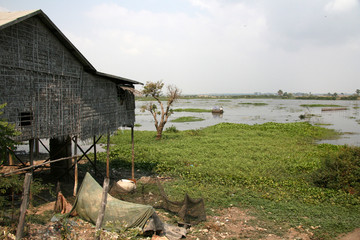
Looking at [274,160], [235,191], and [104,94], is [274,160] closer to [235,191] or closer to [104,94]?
[235,191]

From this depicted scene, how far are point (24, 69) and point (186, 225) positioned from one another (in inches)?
230

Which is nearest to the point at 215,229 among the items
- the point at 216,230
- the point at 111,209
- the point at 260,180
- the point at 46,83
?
the point at 216,230

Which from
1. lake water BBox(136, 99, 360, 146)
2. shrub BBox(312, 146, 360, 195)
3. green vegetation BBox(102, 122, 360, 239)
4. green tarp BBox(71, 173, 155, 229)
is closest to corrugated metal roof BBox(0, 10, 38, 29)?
green tarp BBox(71, 173, 155, 229)

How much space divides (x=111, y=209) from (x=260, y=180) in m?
6.63

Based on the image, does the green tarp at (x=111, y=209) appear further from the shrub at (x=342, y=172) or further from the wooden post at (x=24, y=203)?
the shrub at (x=342, y=172)

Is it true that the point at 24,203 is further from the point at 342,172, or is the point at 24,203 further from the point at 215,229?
the point at 342,172

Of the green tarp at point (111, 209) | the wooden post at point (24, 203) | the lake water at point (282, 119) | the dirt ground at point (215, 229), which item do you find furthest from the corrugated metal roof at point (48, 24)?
the lake water at point (282, 119)

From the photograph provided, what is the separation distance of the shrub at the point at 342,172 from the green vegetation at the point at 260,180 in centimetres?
13

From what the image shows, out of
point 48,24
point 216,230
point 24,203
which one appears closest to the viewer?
point 24,203

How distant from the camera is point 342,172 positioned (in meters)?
10.4

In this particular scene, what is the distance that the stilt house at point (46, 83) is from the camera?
6.53m

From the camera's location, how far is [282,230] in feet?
23.8

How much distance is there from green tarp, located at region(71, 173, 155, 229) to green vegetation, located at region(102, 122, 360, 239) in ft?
9.71

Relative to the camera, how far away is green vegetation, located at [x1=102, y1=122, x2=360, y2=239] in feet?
26.3
